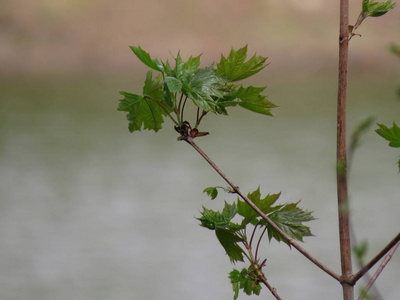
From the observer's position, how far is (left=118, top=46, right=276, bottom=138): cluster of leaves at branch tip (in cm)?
42

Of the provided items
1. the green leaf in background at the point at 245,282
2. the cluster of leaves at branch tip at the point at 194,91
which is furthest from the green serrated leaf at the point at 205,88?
the green leaf in background at the point at 245,282

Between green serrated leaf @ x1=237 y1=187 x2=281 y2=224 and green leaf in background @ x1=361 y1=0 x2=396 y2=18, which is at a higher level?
green leaf in background @ x1=361 y1=0 x2=396 y2=18

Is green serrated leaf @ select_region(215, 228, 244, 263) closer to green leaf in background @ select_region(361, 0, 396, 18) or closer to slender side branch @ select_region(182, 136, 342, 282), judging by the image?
slender side branch @ select_region(182, 136, 342, 282)

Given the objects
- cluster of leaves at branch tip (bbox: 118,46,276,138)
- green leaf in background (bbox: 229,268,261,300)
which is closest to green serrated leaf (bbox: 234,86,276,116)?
cluster of leaves at branch tip (bbox: 118,46,276,138)

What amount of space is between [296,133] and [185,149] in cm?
46

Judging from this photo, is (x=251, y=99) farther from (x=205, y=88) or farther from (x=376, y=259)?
(x=376, y=259)

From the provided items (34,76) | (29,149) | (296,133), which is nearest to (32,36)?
(34,76)

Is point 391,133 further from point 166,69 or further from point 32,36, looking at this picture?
point 32,36

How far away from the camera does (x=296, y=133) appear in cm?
292

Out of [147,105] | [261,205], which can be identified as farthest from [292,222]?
[147,105]

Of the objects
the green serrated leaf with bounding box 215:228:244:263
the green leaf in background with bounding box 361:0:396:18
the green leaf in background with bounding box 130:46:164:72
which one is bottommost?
the green serrated leaf with bounding box 215:228:244:263

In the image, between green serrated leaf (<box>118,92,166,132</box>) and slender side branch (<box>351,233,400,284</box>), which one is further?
green serrated leaf (<box>118,92,166,132</box>)

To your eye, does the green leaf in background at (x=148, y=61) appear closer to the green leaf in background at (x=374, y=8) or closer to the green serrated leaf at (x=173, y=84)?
the green serrated leaf at (x=173, y=84)

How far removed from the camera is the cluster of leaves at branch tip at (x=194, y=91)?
1.39 feet
